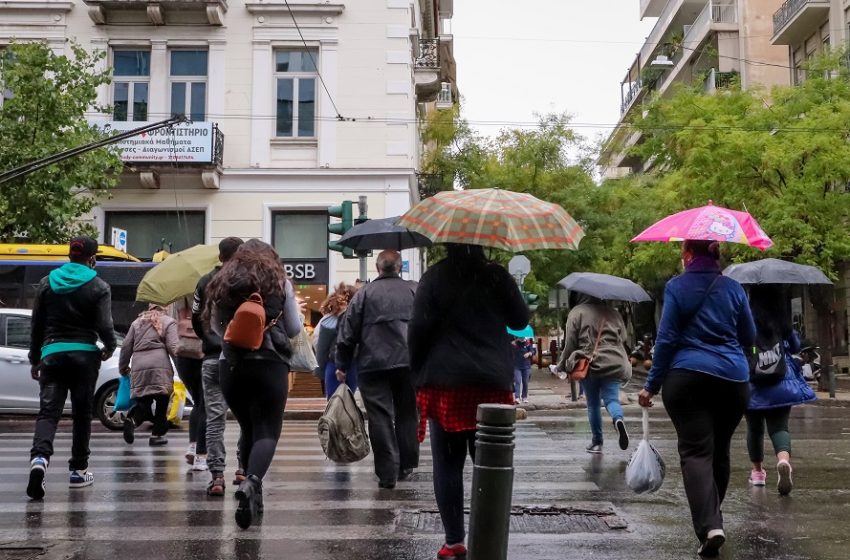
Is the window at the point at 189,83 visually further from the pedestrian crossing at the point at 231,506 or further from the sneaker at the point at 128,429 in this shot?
the pedestrian crossing at the point at 231,506

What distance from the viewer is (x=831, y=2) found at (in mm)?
35344

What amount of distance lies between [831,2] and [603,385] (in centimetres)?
2939

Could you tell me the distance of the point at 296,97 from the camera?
26.2 m

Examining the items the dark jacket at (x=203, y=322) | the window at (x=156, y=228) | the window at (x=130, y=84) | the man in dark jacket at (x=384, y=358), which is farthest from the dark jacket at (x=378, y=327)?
the window at (x=130, y=84)

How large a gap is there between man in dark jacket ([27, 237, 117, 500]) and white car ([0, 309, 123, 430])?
21.6ft

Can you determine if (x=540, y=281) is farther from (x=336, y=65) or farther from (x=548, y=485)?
(x=548, y=485)

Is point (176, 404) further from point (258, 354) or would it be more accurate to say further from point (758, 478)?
point (758, 478)

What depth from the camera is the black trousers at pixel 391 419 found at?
8.18 meters

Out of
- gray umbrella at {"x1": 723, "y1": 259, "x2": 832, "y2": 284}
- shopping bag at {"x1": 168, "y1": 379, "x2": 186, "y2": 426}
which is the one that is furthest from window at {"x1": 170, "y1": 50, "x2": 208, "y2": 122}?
gray umbrella at {"x1": 723, "y1": 259, "x2": 832, "y2": 284}

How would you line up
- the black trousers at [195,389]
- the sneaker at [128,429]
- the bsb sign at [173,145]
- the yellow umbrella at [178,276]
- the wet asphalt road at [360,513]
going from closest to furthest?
the wet asphalt road at [360,513] → the yellow umbrella at [178,276] → the black trousers at [195,389] → the sneaker at [128,429] → the bsb sign at [173,145]

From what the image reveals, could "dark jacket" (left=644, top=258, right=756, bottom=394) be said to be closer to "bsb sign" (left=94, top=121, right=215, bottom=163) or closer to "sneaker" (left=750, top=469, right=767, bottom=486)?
"sneaker" (left=750, top=469, right=767, bottom=486)

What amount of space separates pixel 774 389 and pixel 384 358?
3059 millimetres

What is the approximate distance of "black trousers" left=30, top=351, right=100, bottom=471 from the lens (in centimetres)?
777

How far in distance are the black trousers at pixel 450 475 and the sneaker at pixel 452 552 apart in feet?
0.09
